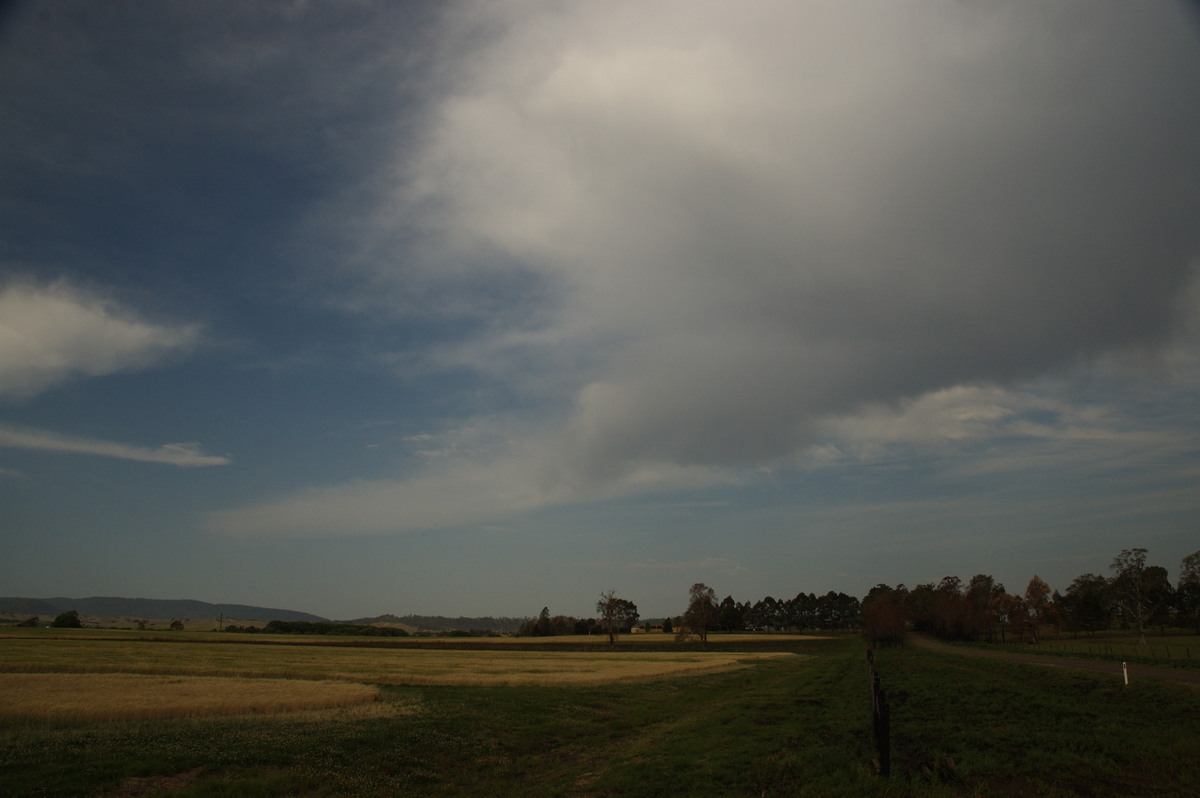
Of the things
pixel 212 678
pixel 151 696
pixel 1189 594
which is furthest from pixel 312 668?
pixel 1189 594

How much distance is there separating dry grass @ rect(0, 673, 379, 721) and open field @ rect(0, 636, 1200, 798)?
1135 mm

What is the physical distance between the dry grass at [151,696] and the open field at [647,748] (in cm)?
113

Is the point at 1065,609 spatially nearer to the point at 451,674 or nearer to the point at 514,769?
the point at 451,674

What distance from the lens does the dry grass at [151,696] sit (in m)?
23.5

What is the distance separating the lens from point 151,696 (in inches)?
1102

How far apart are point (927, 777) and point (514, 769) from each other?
12631 mm

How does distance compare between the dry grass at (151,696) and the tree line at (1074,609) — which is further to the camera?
the tree line at (1074,609)

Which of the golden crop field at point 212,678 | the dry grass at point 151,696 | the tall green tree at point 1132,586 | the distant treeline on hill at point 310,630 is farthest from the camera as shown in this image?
the distant treeline on hill at point 310,630

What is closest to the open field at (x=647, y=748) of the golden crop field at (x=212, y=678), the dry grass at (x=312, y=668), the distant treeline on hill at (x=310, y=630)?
the golden crop field at (x=212, y=678)

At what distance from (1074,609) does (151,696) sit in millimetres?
152919

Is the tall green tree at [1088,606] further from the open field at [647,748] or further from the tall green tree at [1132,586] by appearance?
the open field at [647,748]

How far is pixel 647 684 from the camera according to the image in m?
43.4

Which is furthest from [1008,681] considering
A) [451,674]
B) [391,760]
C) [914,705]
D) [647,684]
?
[451,674]

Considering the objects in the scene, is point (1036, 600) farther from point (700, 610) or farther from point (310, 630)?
point (310, 630)
